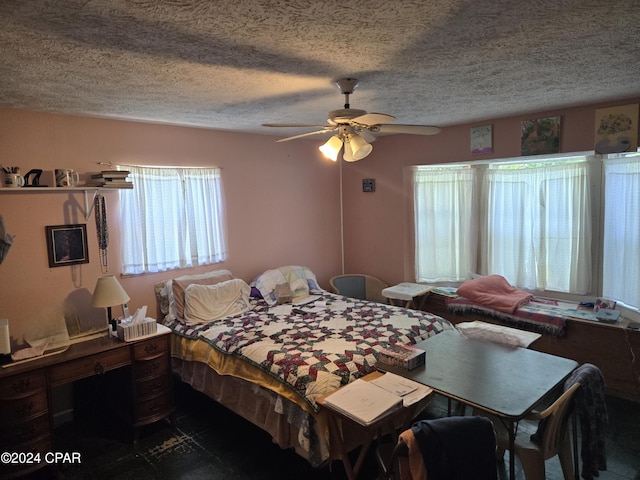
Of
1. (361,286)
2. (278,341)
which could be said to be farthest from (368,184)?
(278,341)

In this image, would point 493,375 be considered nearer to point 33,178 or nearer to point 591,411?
point 591,411

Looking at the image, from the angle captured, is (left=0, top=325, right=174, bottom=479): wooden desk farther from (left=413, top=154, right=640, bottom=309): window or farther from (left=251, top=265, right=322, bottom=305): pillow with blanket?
(left=413, top=154, right=640, bottom=309): window

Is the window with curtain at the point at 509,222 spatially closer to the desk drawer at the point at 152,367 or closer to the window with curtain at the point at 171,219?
the window with curtain at the point at 171,219

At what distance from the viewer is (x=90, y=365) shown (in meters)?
2.73

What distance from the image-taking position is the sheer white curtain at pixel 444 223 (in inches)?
Answer: 173

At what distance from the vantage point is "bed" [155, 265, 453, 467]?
246cm

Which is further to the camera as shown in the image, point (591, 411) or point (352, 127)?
point (352, 127)

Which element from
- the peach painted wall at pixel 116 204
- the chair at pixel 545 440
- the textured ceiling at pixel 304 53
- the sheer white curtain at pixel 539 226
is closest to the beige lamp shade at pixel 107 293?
the peach painted wall at pixel 116 204

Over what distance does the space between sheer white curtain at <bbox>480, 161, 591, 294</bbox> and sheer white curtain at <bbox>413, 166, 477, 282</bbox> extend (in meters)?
0.16

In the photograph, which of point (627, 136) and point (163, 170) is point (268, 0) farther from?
point (627, 136)

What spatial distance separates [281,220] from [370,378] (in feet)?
8.74

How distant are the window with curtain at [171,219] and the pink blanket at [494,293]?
2.50 meters

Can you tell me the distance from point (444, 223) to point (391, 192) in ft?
2.39

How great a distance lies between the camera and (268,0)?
137cm
